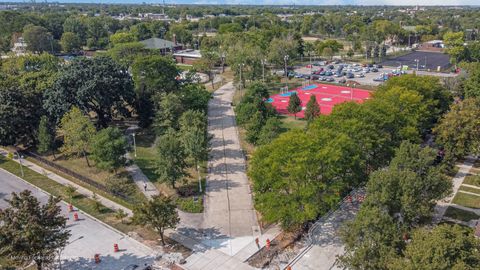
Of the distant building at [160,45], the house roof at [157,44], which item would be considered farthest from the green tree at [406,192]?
the house roof at [157,44]

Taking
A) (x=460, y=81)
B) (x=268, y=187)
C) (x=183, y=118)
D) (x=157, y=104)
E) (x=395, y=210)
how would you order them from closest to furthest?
1. (x=395, y=210)
2. (x=268, y=187)
3. (x=183, y=118)
4. (x=157, y=104)
5. (x=460, y=81)

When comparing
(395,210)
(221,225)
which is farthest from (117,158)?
(395,210)

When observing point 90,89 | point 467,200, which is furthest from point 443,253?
point 90,89

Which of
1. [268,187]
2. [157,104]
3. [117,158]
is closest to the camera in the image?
→ [268,187]

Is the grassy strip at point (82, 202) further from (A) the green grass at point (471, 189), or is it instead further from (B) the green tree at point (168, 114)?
(A) the green grass at point (471, 189)

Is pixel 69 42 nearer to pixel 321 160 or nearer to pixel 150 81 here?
pixel 150 81

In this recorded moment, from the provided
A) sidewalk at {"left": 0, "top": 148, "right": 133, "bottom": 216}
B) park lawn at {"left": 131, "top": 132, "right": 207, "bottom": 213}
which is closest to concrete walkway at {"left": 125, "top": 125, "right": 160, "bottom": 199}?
park lawn at {"left": 131, "top": 132, "right": 207, "bottom": 213}

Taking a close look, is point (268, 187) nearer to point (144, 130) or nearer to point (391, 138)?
point (391, 138)
